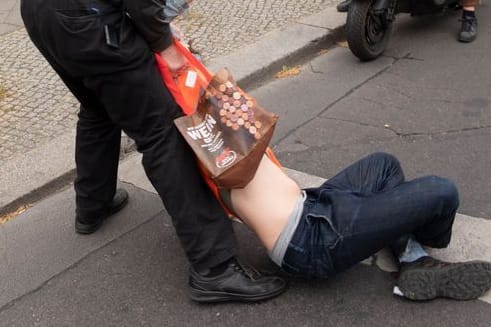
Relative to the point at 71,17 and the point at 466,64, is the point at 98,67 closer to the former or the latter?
the point at 71,17

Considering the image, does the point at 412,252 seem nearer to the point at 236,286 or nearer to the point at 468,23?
the point at 236,286

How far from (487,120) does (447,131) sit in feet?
0.99

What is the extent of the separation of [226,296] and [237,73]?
2546mm

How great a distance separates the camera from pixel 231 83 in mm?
2199

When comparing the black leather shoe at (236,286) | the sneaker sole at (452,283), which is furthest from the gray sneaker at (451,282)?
the black leather shoe at (236,286)

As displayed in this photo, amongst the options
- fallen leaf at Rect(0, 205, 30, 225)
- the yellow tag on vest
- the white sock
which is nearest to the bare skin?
the yellow tag on vest

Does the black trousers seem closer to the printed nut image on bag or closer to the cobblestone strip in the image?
the printed nut image on bag

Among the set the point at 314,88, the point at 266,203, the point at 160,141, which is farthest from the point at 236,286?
the point at 314,88

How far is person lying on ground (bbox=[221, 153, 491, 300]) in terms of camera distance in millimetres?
2254

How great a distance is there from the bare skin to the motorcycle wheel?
261cm

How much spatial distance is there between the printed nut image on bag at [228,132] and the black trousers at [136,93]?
0.13 meters

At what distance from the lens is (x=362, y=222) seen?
2248mm

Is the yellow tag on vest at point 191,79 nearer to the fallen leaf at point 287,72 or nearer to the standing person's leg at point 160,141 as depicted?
the standing person's leg at point 160,141

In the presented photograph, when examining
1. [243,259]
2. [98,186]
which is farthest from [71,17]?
[243,259]
